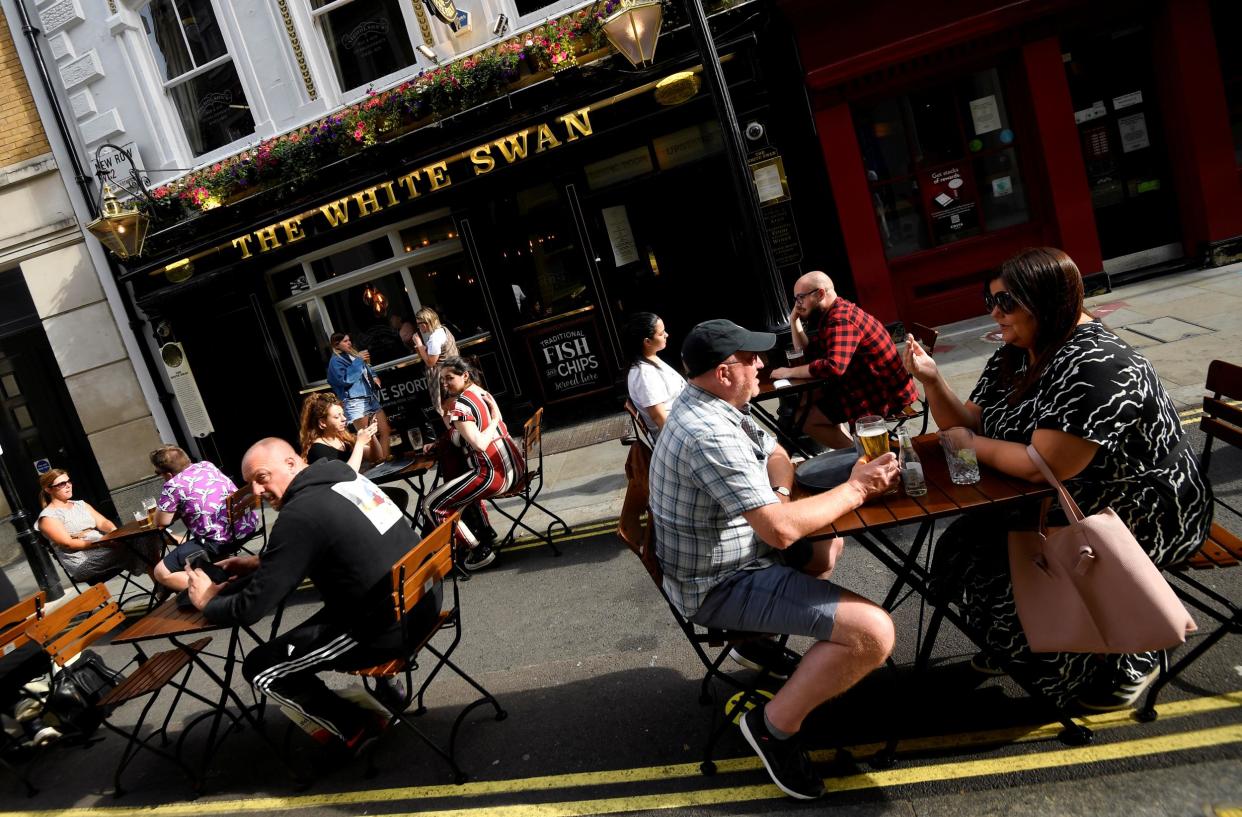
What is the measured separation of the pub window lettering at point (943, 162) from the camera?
8594mm

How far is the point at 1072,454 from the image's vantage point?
2.48 metres

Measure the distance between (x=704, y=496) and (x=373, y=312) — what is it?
29.3 feet

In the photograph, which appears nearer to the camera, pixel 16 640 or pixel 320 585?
pixel 320 585

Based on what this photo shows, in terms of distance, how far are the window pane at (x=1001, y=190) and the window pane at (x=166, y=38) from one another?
10725 millimetres

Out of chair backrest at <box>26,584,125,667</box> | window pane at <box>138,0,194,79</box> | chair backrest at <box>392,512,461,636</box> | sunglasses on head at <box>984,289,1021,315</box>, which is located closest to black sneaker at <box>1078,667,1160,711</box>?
sunglasses on head at <box>984,289,1021,315</box>

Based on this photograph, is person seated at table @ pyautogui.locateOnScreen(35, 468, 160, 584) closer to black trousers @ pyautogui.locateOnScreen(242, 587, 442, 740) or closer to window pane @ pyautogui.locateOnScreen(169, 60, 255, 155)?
black trousers @ pyautogui.locateOnScreen(242, 587, 442, 740)

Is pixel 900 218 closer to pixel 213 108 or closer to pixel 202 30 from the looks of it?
pixel 213 108

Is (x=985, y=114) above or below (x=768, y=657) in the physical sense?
above

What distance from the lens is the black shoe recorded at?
328 centimetres

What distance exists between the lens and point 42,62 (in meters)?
10.6

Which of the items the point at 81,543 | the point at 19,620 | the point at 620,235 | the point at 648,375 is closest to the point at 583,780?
the point at 648,375

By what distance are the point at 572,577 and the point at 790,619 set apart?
9.19 ft

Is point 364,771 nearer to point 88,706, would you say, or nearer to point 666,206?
point 88,706

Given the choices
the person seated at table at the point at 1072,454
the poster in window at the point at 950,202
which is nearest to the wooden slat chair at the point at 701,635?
the person seated at table at the point at 1072,454
